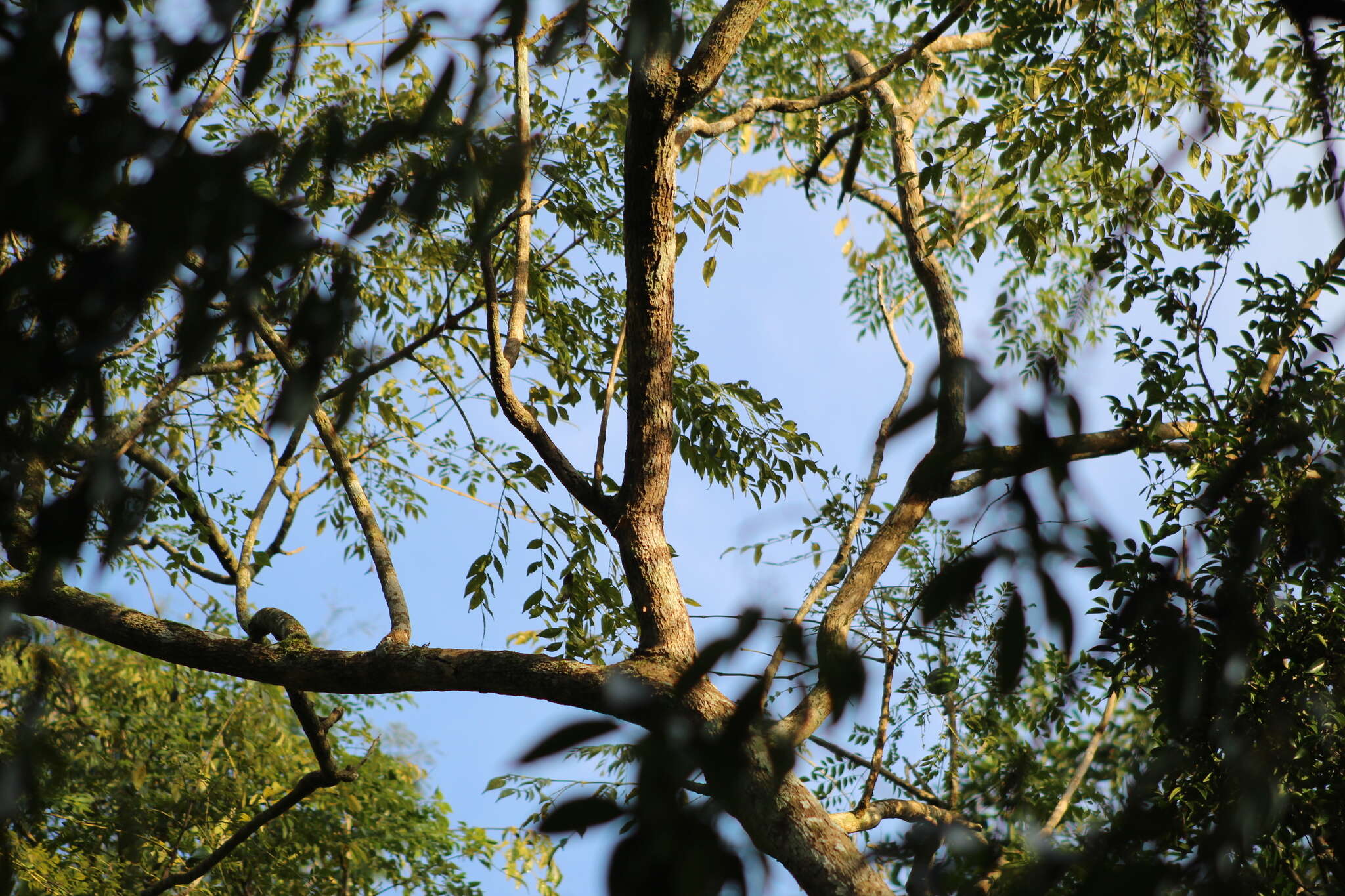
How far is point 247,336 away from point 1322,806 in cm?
105

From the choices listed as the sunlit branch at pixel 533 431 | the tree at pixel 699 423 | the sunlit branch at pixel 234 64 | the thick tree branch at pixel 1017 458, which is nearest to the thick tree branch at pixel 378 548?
the tree at pixel 699 423

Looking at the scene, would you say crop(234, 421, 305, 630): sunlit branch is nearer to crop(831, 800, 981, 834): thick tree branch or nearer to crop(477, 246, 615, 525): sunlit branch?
crop(477, 246, 615, 525): sunlit branch

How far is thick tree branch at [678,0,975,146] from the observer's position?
6.20 feet

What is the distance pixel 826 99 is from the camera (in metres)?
2.20

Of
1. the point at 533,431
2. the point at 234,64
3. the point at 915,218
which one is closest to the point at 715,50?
the point at 533,431

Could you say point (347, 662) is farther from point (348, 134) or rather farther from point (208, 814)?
point (208, 814)

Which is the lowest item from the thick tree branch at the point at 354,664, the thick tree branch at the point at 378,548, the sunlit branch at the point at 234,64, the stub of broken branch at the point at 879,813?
the stub of broken branch at the point at 879,813

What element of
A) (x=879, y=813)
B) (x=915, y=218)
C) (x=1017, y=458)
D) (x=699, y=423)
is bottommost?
(x=1017, y=458)

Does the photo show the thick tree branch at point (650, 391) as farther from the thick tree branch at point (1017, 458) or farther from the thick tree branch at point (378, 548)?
the thick tree branch at point (1017, 458)

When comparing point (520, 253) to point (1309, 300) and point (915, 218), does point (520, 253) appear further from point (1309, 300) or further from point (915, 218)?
point (1309, 300)

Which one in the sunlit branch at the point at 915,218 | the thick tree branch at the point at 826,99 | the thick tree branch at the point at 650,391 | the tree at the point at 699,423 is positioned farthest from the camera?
the sunlit branch at the point at 915,218

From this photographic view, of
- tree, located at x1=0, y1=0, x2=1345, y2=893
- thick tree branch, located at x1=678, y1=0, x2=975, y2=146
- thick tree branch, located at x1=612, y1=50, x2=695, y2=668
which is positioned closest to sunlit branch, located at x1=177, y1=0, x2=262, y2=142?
tree, located at x1=0, y1=0, x2=1345, y2=893

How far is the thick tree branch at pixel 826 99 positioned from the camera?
189 centimetres

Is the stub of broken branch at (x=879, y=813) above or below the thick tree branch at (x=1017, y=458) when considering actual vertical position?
above
